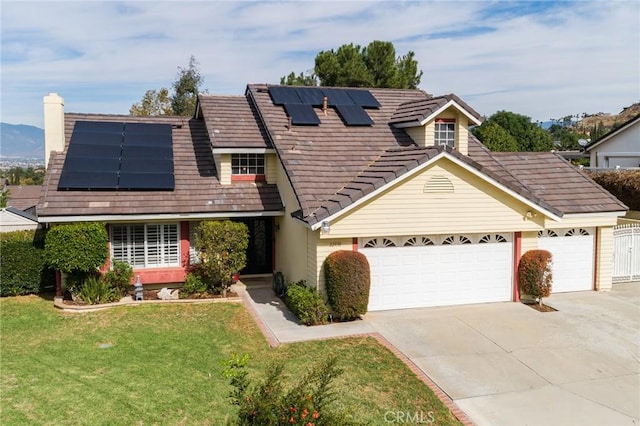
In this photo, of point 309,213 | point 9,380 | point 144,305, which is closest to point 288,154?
point 309,213

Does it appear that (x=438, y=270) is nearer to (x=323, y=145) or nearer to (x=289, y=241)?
(x=289, y=241)

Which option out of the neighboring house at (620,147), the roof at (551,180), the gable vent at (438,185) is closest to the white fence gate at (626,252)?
the roof at (551,180)

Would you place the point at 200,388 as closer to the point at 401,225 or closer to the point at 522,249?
the point at 401,225

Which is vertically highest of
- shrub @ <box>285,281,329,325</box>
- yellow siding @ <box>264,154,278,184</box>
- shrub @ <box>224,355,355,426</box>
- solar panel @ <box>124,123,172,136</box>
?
solar panel @ <box>124,123,172,136</box>

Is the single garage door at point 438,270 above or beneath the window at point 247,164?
beneath

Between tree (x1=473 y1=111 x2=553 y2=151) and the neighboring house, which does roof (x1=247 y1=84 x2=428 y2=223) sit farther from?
tree (x1=473 y1=111 x2=553 y2=151)

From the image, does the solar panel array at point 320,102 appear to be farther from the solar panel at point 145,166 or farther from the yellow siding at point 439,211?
the yellow siding at point 439,211

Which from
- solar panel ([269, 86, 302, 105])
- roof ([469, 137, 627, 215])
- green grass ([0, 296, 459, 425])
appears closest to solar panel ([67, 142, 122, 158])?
green grass ([0, 296, 459, 425])
